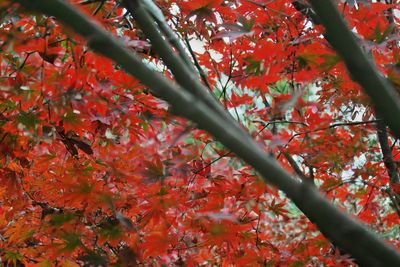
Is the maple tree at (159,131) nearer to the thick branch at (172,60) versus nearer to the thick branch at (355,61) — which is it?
the thick branch at (172,60)

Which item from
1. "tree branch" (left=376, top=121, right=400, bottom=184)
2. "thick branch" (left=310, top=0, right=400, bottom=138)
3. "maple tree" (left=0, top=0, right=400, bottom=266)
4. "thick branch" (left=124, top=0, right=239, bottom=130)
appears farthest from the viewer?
"tree branch" (left=376, top=121, right=400, bottom=184)

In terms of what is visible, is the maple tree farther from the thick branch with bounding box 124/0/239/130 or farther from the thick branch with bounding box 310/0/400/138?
the thick branch with bounding box 310/0/400/138

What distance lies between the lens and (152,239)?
1327mm

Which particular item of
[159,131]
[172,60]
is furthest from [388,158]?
[172,60]

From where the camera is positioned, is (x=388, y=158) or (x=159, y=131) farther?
(x=388, y=158)

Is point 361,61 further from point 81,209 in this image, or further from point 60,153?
point 60,153

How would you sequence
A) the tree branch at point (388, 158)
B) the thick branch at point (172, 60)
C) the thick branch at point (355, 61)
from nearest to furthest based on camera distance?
the thick branch at point (355, 61) < the thick branch at point (172, 60) < the tree branch at point (388, 158)

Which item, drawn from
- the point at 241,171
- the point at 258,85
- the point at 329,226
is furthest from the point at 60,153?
the point at 329,226

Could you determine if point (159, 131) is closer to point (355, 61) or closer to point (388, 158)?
point (388, 158)

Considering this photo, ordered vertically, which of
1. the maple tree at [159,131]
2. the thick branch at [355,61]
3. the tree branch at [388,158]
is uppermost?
the tree branch at [388,158]

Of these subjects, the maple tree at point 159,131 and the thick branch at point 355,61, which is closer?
the thick branch at point 355,61

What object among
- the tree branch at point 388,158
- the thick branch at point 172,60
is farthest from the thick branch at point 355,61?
the tree branch at point 388,158

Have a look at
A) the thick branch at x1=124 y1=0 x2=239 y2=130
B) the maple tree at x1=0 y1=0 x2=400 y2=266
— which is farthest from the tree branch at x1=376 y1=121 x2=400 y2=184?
the thick branch at x1=124 y1=0 x2=239 y2=130

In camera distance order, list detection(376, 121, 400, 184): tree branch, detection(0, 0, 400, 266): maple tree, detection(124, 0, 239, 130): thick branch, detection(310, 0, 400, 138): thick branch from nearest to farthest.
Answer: detection(310, 0, 400, 138): thick branch < detection(124, 0, 239, 130): thick branch < detection(0, 0, 400, 266): maple tree < detection(376, 121, 400, 184): tree branch
